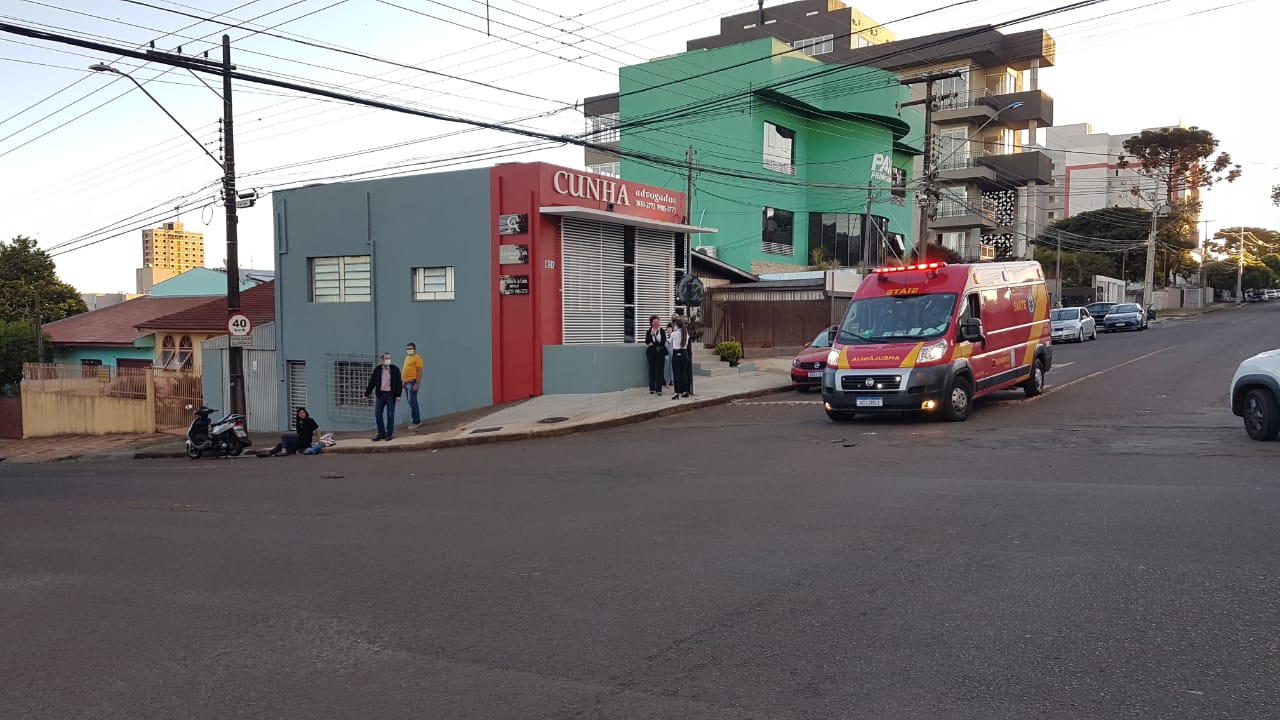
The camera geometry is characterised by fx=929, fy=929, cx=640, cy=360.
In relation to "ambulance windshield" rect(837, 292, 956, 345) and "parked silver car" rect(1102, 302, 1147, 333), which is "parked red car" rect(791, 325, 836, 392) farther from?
"parked silver car" rect(1102, 302, 1147, 333)

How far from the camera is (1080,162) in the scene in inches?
4001

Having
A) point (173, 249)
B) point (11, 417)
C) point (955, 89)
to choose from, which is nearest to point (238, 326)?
point (11, 417)

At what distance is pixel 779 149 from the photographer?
41.3 metres

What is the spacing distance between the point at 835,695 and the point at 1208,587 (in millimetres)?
2870

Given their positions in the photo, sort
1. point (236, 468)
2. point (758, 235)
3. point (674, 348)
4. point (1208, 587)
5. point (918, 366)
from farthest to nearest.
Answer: point (758, 235), point (674, 348), point (236, 468), point (918, 366), point (1208, 587)

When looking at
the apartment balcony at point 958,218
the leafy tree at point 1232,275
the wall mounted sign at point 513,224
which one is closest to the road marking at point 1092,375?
the wall mounted sign at point 513,224

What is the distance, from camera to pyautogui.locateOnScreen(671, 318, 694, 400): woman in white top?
2002 cm

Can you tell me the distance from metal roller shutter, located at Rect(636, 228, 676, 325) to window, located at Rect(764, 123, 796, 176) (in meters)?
16.9

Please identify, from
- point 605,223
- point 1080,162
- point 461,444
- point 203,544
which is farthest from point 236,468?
point 1080,162

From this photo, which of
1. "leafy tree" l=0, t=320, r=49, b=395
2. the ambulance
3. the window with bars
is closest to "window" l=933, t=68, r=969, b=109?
the window with bars

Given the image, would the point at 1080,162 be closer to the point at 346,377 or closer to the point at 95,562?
the point at 346,377

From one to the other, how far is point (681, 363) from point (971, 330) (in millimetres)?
6881

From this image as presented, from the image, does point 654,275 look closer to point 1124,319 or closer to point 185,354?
point 185,354

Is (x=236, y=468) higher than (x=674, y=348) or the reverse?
the reverse
